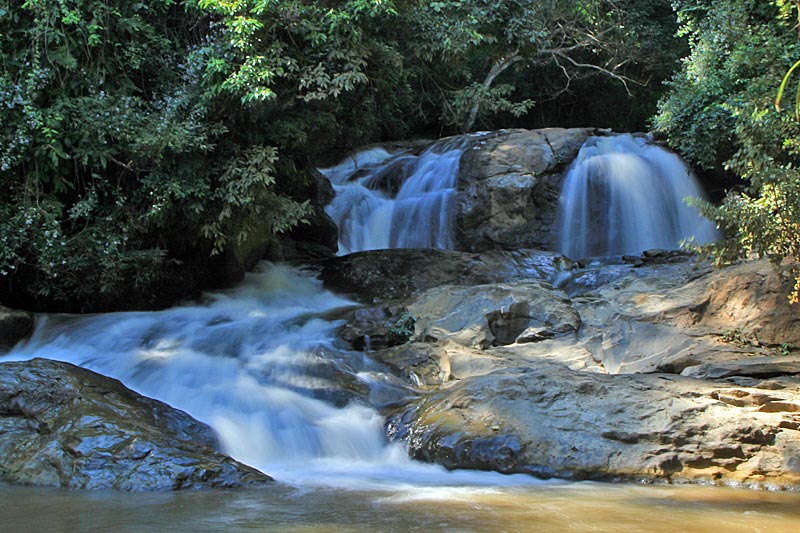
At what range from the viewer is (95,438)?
19.1ft

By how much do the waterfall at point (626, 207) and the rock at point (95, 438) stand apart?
9461 millimetres

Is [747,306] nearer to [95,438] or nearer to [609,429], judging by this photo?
[609,429]

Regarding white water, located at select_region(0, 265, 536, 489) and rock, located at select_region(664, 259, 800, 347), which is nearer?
white water, located at select_region(0, 265, 536, 489)

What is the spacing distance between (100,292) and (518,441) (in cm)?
627

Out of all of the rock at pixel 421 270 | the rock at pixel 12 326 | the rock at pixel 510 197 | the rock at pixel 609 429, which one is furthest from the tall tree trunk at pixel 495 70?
the rock at pixel 609 429

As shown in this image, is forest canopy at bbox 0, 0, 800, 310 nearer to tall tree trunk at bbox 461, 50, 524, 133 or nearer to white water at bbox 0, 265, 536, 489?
white water at bbox 0, 265, 536, 489

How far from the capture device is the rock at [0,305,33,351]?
8953 mm

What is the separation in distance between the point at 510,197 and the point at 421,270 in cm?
318

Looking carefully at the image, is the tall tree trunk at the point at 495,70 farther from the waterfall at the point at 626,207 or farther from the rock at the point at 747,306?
the rock at the point at 747,306

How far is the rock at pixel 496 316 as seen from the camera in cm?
914

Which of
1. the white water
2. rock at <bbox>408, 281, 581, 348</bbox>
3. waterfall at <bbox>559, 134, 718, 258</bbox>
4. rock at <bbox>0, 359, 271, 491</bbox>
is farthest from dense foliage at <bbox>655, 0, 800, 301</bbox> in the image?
rock at <bbox>0, 359, 271, 491</bbox>

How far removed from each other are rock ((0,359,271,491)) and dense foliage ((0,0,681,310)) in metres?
2.98

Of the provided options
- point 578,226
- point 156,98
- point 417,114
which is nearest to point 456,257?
point 578,226

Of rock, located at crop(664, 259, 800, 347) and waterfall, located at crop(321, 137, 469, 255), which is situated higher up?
waterfall, located at crop(321, 137, 469, 255)
